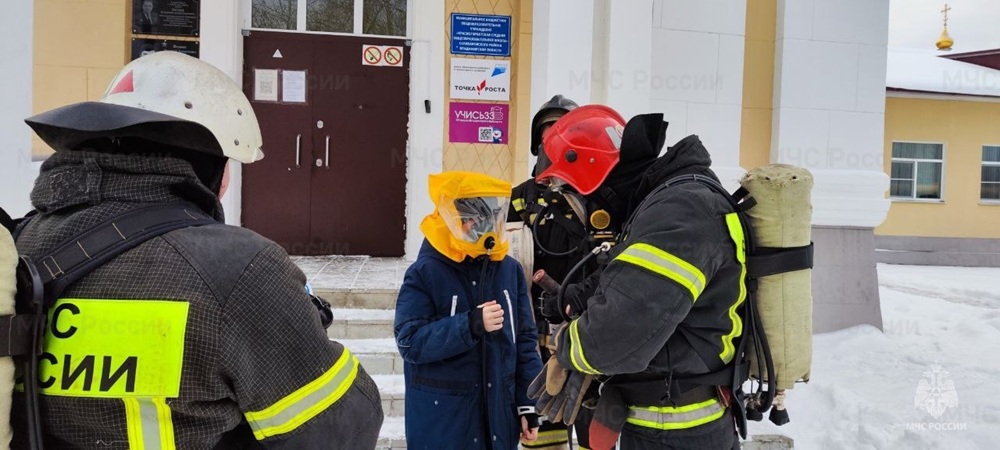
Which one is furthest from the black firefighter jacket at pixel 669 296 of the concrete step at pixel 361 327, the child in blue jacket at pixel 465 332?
the concrete step at pixel 361 327

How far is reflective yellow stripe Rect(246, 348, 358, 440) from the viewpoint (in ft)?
3.34

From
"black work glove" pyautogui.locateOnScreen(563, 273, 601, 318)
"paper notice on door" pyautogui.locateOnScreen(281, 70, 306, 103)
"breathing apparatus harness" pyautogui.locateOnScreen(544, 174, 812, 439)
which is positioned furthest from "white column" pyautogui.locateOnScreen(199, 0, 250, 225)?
"breathing apparatus harness" pyautogui.locateOnScreen(544, 174, 812, 439)

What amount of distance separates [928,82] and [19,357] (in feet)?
64.0

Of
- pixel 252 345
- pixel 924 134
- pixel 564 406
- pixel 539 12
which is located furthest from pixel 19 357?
pixel 924 134

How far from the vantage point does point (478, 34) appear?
5883 millimetres

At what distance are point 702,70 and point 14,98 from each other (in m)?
5.17

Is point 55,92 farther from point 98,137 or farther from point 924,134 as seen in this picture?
point 924,134

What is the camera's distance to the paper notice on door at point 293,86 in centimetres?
585

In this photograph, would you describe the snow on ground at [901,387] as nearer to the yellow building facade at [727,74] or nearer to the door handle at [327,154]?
the yellow building facade at [727,74]

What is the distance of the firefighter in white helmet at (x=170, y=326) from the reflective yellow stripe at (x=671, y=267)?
0.81 meters

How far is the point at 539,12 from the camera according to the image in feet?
17.5

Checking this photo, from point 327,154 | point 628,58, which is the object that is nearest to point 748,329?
point 628,58

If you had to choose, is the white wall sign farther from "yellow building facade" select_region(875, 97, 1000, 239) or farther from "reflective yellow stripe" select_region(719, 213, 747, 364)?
"yellow building facade" select_region(875, 97, 1000, 239)

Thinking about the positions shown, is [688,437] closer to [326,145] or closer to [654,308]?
[654,308]
